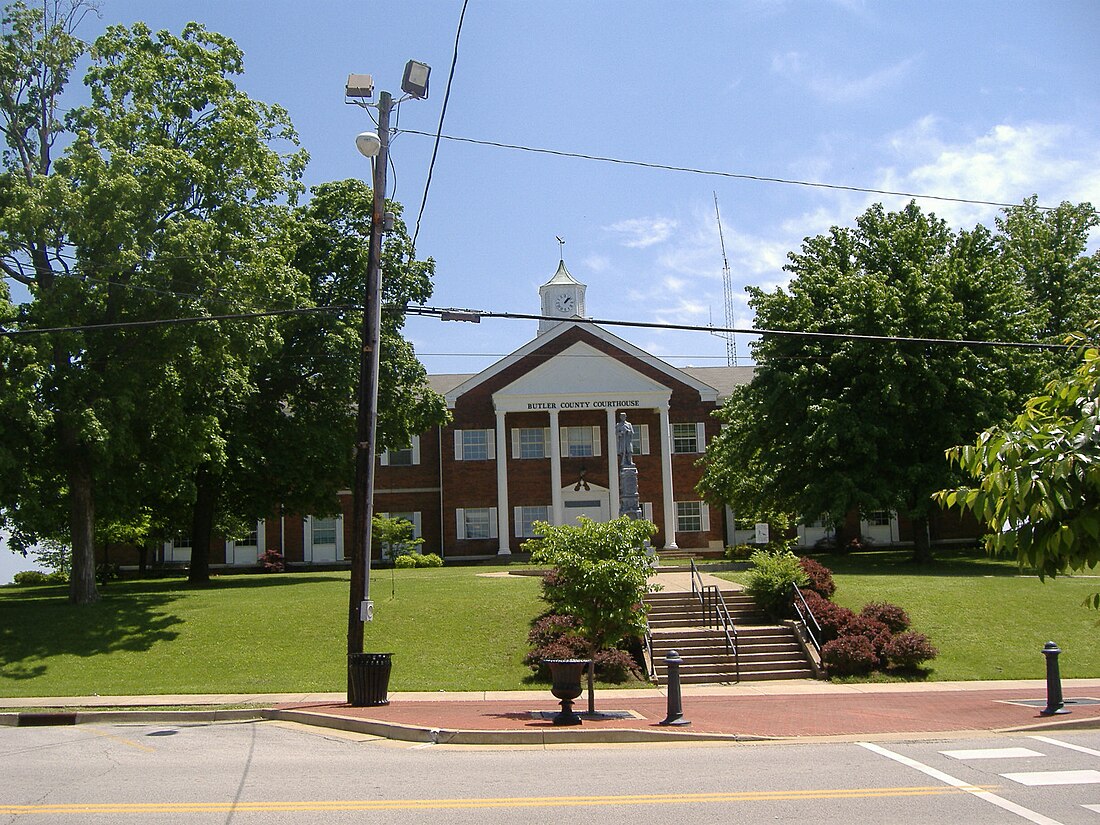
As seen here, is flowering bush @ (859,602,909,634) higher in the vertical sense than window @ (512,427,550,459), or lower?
lower

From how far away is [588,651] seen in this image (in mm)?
18672

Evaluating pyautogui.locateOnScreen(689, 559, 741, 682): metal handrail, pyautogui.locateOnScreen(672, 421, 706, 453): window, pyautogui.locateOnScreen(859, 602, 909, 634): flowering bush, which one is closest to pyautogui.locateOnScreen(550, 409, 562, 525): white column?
pyautogui.locateOnScreen(672, 421, 706, 453): window

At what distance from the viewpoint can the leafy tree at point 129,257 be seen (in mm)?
21891

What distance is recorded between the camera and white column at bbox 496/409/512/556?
41906mm

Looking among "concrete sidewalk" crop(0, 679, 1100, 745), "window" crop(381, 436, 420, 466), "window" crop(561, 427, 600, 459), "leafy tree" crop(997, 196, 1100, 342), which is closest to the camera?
"concrete sidewalk" crop(0, 679, 1100, 745)

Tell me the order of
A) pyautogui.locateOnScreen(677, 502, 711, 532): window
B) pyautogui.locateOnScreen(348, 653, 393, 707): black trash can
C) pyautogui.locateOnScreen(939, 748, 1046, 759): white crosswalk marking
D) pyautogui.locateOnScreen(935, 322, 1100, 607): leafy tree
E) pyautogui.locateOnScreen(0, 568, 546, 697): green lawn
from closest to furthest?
pyautogui.locateOnScreen(935, 322, 1100, 607): leafy tree
pyautogui.locateOnScreen(939, 748, 1046, 759): white crosswalk marking
pyautogui.locateOnScreen(348, 653, 393, 707): black trash can
pyautogui.locateOnScreen(0, 568, 546, 697): green lawn
pyautogui.locateOnScreen(677, 502, 711, 532): window

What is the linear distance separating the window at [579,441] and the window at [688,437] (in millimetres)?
3548

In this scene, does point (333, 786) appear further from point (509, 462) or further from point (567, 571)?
point (509, 462)

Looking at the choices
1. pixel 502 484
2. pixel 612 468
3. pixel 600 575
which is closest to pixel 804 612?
pixel 600 575

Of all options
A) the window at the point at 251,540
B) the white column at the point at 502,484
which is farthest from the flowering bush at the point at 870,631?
the window at the point at 251,540

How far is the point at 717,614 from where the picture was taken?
70.0ft

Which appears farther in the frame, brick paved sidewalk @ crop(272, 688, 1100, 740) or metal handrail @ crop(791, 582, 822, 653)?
metal handrail @ crop(791, 582, 822, 653)

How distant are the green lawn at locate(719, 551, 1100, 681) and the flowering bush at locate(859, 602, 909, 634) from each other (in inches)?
34.8

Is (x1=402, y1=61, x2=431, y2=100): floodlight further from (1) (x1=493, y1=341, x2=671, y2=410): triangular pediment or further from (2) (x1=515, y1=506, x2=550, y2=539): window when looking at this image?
(2) (x1=515, y1=506, x2=550, y2=539): window
